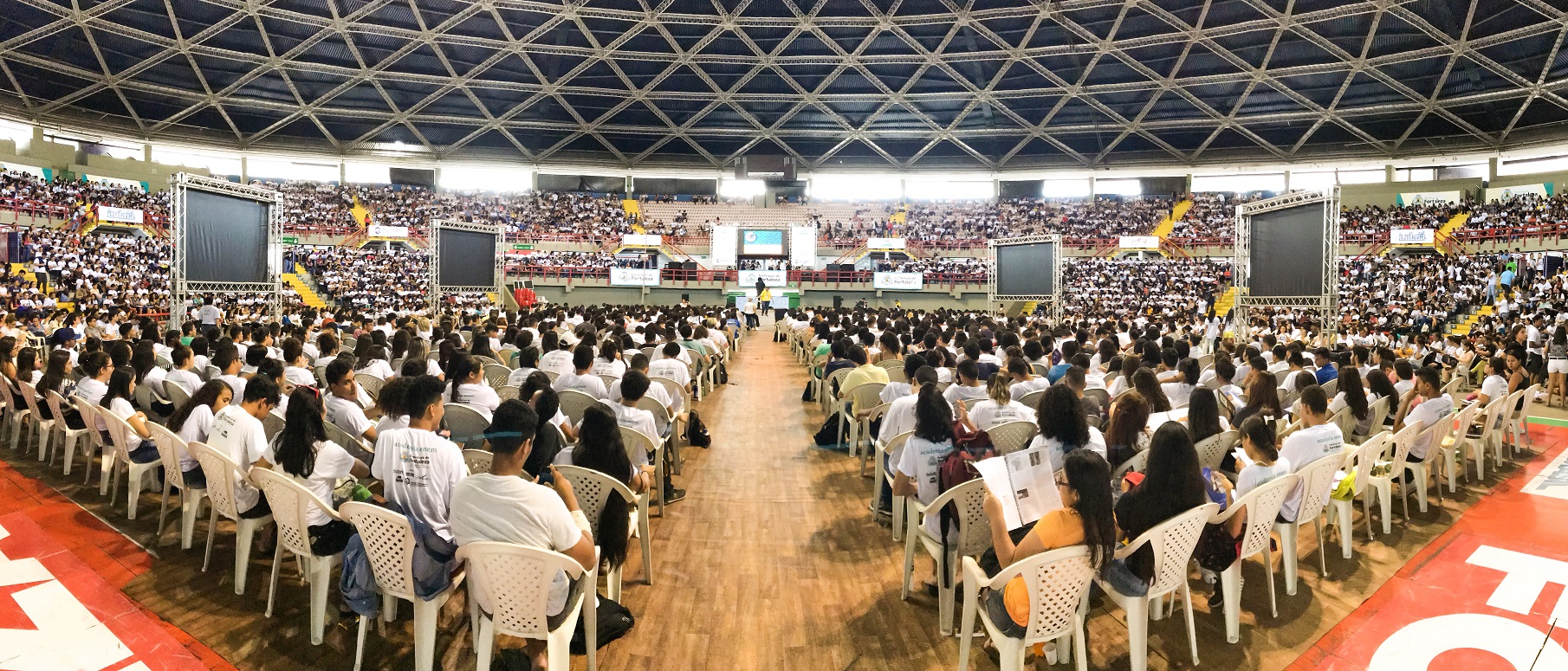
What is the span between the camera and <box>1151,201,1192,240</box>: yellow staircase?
38906mm

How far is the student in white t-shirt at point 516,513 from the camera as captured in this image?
2852 millimetres

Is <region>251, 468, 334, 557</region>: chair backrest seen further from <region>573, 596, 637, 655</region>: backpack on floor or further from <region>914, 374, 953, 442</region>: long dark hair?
<region>914, 374, 953, 442</region>: long dark hair

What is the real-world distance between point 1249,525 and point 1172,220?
4091 centimetres

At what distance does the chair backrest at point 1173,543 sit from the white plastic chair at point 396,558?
2939 mm

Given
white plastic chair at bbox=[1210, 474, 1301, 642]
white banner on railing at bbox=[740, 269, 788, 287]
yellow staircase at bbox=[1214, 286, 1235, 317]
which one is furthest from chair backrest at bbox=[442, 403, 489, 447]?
yellow staircase at bbox=[1214, 286, 1235, 317]

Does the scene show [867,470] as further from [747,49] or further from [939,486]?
[747,49]

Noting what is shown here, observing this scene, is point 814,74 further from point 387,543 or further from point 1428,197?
point 387,543

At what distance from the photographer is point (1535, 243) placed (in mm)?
25766

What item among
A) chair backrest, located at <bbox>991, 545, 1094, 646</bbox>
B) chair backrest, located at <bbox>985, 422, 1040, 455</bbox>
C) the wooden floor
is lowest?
the wooden floor

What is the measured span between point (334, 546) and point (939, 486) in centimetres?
302

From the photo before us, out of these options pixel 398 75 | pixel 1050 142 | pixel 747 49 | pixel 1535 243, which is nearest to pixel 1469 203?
pixel 1535 243

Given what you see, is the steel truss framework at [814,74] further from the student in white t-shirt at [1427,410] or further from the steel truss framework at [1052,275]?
the student in white t-shirt at [1427,410]

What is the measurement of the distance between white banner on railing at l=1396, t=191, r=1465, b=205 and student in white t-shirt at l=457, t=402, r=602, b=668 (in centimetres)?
4396

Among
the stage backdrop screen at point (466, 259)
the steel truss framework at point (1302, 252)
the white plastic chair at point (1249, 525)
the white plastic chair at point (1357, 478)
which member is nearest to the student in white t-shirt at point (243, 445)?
the white plastic chair at point (1249, 525)
